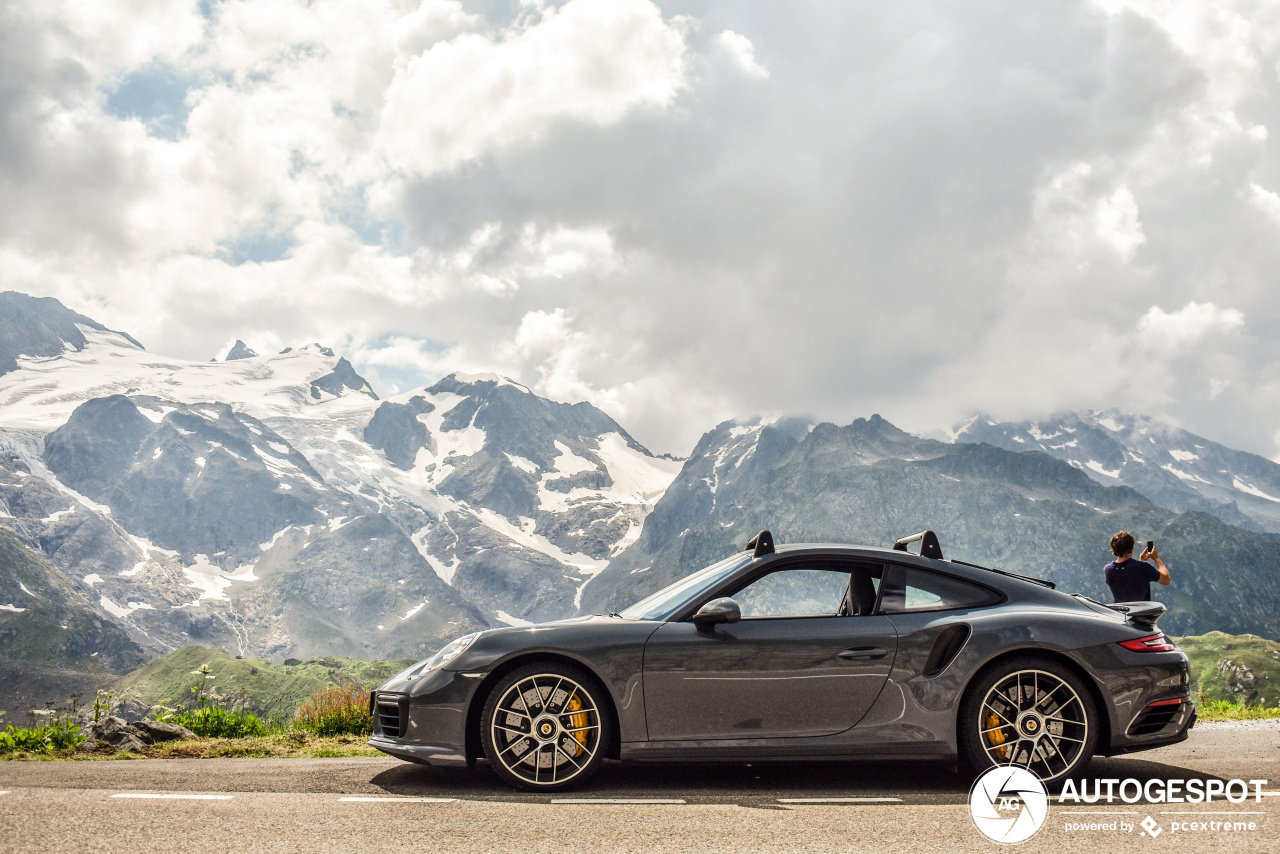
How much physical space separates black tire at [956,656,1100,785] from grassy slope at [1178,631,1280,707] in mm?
146268

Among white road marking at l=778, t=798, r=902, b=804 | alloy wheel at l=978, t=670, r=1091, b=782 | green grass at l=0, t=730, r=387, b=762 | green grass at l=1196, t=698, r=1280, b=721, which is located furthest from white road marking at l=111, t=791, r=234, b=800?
green grass at l=1196, t=698, r=1280, b=721

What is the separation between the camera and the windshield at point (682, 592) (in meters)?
5.85

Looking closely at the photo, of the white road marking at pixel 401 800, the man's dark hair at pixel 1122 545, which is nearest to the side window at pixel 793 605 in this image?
the white road marking at pixel 401 800

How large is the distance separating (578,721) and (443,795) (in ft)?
3.05

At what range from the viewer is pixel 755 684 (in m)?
5.48

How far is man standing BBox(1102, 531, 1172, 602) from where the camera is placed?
9.38m

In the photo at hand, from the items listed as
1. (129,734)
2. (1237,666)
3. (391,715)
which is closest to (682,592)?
(391,715)

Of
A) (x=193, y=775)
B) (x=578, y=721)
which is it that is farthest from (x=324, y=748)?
(x=578, y=721)

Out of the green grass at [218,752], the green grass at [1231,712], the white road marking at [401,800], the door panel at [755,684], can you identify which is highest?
the door panel at [755,684]

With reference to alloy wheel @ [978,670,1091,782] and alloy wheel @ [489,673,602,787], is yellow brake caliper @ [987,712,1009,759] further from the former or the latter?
alloy wheel @ [489,673,602,787]

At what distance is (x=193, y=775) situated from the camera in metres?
6.47

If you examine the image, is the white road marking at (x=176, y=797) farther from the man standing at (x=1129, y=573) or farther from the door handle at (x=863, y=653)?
the man standing at (x=1129, y=573)

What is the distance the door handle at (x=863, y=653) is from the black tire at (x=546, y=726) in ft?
5.06

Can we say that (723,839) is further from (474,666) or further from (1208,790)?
(1208,790)
